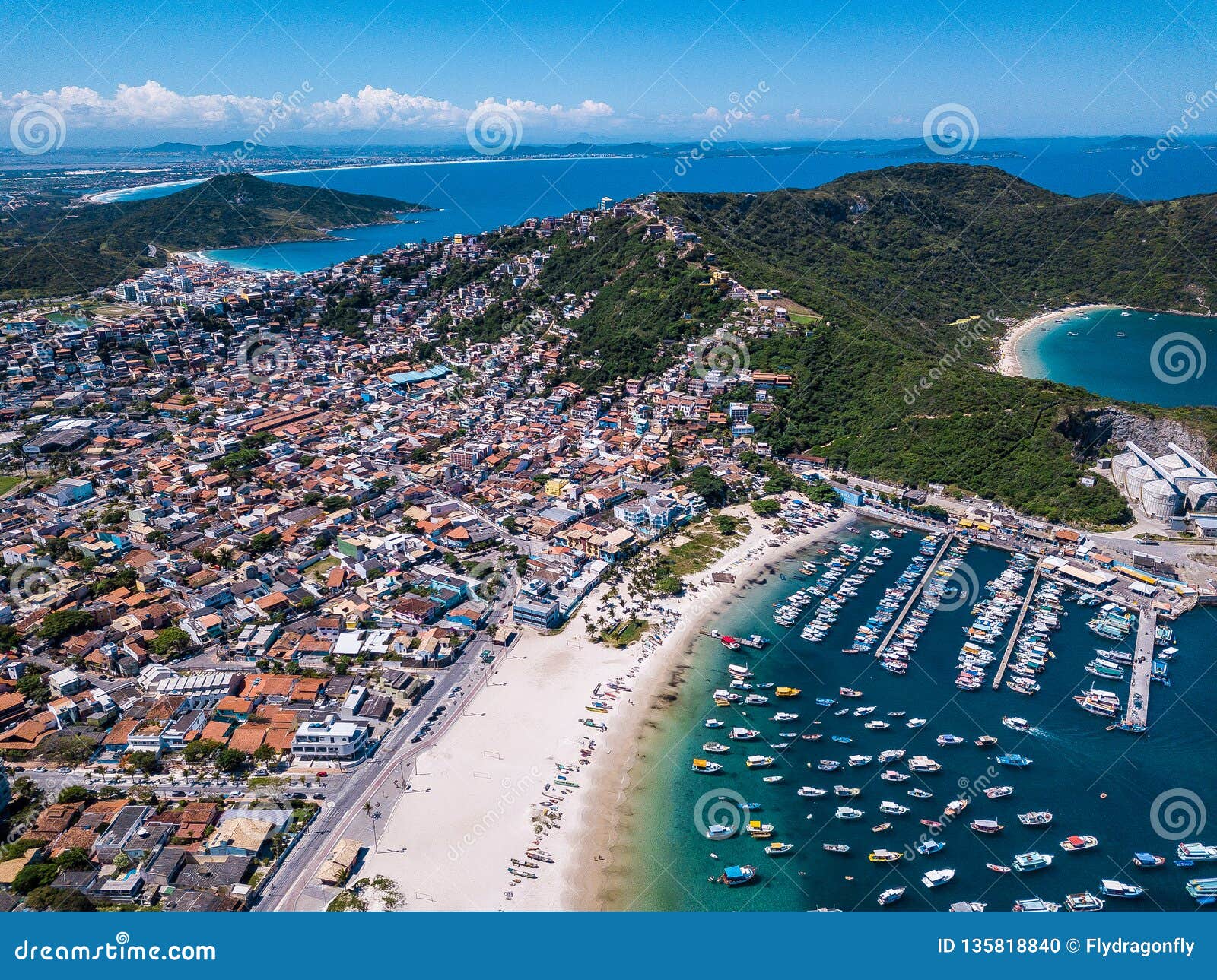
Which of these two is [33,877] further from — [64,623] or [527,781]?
[64,623]

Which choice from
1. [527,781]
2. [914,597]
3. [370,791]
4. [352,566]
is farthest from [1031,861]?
[352,566]

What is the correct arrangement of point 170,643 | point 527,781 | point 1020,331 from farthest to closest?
1. point 1020,331
2. point 170,643
3. point 527,781

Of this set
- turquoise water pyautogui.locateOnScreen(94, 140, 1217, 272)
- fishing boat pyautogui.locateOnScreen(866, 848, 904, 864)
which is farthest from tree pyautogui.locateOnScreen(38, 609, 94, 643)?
turquoise water pyautogui.locateOnScreen(94, 140, 1217, 272)

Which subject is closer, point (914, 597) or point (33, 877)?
point (33, 877)

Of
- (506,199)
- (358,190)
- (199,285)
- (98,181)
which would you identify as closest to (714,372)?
(199,285)

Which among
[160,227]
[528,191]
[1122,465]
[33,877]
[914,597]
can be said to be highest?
[528,191]

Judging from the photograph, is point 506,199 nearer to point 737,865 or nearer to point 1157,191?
point 1157,191

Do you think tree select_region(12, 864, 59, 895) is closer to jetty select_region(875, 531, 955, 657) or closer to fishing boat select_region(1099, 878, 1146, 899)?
jetty select_region(875, 531, 955, 657)
